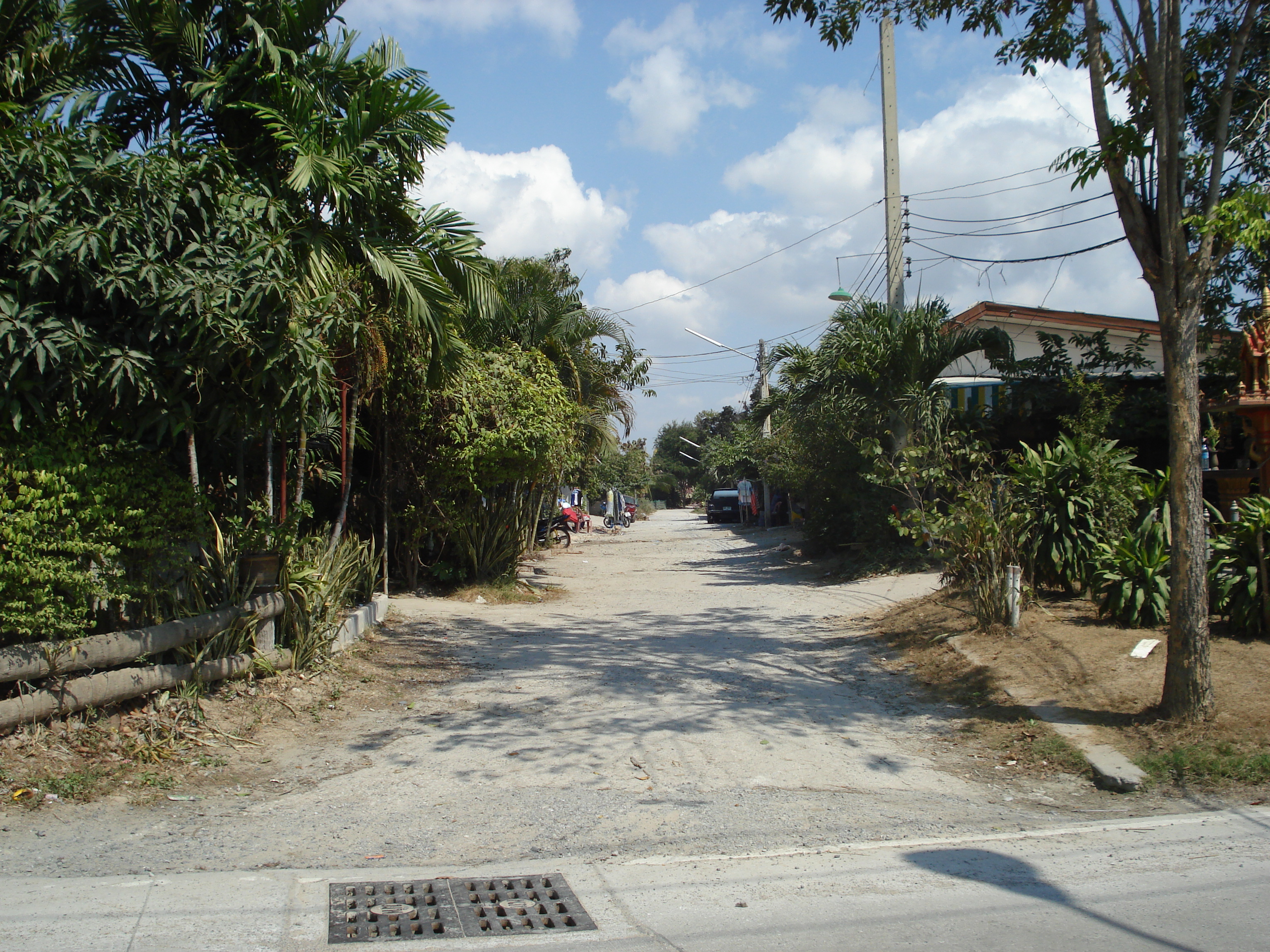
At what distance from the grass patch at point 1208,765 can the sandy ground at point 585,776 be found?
0.50 metres

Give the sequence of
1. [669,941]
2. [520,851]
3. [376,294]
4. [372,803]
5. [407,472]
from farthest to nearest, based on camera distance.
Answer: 1. [407,472]
2. [376,294]
3. [372,803]
4. [520,851]
5. [669,941]

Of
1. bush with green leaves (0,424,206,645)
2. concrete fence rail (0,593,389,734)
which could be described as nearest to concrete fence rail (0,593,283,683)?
concrete fence rail (0,593,389,734)

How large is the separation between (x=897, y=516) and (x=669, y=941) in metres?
12.9

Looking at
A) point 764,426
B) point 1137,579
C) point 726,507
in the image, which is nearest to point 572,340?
point 1137,579

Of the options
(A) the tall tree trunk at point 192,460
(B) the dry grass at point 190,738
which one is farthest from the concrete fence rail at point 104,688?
(A) the tall tree trunk at point 192,460

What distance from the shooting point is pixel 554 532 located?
29609 millimetres

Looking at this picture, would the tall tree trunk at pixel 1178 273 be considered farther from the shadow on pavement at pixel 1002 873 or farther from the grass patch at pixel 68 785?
the grass patch at pixel 68 785

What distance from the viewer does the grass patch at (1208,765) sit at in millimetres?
5754

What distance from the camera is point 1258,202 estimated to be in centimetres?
595

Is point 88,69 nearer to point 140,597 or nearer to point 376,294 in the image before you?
point 376,294

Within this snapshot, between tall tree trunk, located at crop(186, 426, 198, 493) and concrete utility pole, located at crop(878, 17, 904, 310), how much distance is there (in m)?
12.8

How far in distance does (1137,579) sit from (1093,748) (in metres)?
3.17

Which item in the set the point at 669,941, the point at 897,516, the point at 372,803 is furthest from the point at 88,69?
the point at 897,516

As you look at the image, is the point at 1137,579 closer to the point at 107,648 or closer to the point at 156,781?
the point at 156,781
